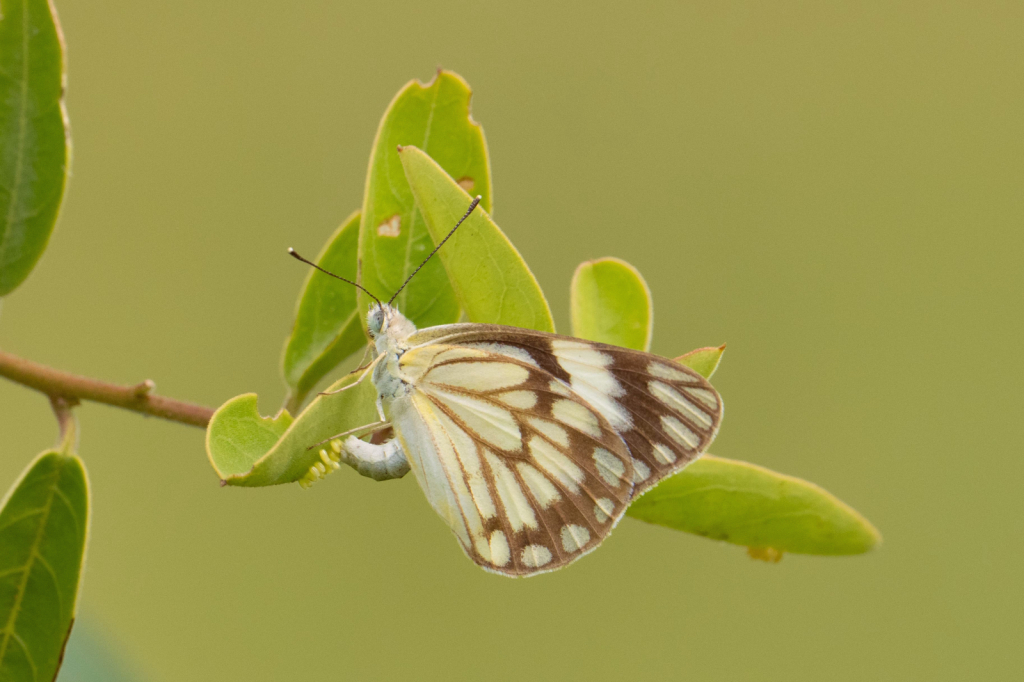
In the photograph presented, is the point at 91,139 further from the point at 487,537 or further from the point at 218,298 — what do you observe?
the point at 487,537

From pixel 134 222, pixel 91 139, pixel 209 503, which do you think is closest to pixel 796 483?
pixel 209 503

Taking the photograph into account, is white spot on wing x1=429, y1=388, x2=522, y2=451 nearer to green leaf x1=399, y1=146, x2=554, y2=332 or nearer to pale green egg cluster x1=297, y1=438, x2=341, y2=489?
green leaf x1=399, y1=146, x2=554, y2=332

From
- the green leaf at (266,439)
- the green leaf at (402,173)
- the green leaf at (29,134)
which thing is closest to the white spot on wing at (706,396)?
the green leaf at (402,173)

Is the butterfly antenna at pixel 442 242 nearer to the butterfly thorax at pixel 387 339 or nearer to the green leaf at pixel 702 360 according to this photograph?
the butterfly thorax at pixel 387 339

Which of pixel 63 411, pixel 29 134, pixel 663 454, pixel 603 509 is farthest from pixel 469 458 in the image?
pixel 29 134

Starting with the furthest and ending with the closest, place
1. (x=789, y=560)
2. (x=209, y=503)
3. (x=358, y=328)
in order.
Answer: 1. (x=789, y=560)
2. (x=209, y=503)
3. (x=358, y=328)

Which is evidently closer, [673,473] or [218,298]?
[673,473]

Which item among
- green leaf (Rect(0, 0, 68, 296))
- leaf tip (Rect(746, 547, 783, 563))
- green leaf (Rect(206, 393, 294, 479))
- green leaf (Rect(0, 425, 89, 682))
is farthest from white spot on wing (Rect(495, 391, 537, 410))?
green leaf (Rect(0, 0, 68, 296))
